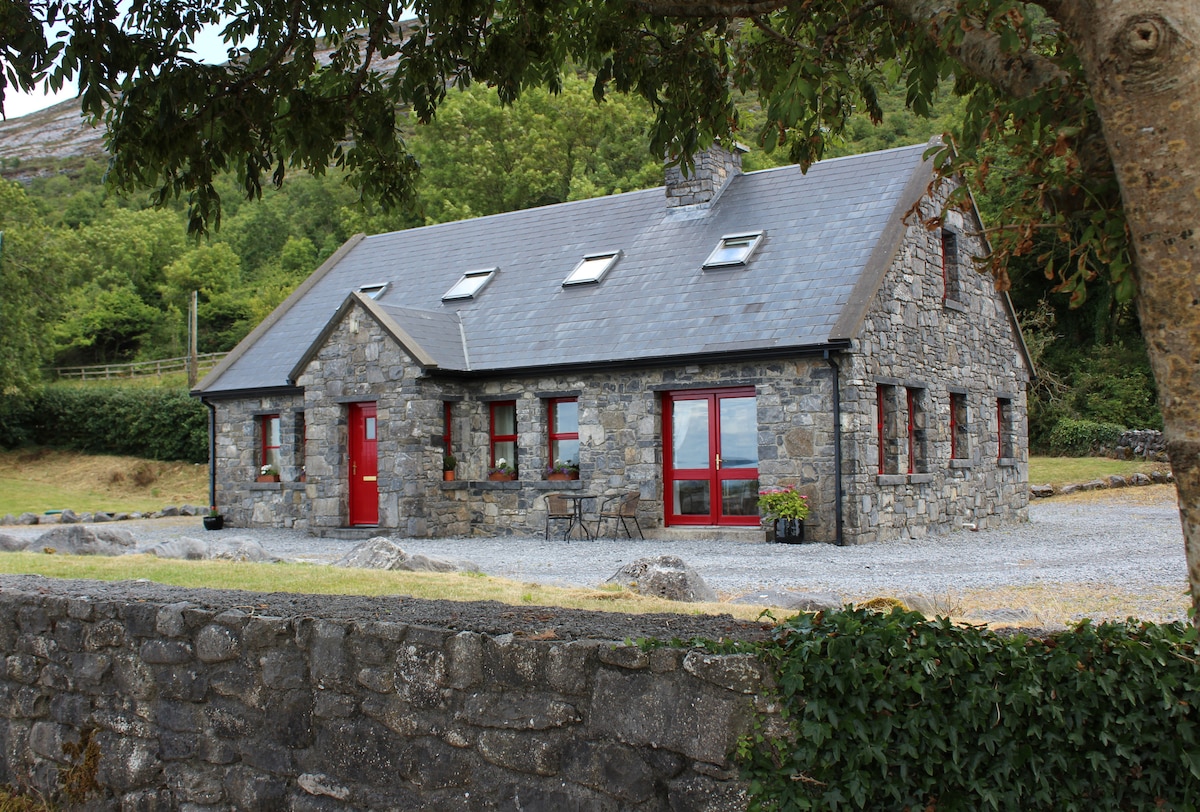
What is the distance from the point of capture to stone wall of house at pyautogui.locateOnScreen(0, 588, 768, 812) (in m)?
3.86

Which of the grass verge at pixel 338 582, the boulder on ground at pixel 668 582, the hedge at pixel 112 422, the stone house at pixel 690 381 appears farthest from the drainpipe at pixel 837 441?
the hedge at pixel 112 422

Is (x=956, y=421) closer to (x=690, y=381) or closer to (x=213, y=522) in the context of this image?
(x=690, y=381)

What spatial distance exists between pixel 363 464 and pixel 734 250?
7.83 metres

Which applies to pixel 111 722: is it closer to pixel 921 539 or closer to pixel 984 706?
pixel 984 706

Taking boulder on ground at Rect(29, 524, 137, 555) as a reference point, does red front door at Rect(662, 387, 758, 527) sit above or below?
above

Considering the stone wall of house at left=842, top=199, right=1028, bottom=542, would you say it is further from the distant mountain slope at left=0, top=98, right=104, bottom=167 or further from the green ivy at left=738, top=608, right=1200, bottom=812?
the distant mountain slope at left=0, top=98, right=104, bottom=167

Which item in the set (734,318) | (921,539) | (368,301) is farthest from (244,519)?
(921,539)

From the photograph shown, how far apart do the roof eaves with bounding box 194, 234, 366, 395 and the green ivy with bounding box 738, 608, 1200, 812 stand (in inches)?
814

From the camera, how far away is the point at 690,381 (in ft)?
54.2

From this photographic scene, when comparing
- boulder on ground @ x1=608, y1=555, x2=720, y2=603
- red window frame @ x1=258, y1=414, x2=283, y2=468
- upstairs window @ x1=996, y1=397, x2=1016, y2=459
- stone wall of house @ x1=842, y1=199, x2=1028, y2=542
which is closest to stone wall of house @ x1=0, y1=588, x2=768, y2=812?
boulder on ground @ x1=608, y1=555, x2=720, y2=603

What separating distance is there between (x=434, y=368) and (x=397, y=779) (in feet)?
43.8

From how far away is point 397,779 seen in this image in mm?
4574

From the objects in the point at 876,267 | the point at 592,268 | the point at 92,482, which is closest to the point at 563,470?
the point at 592,268

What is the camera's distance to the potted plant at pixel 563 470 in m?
17.7
